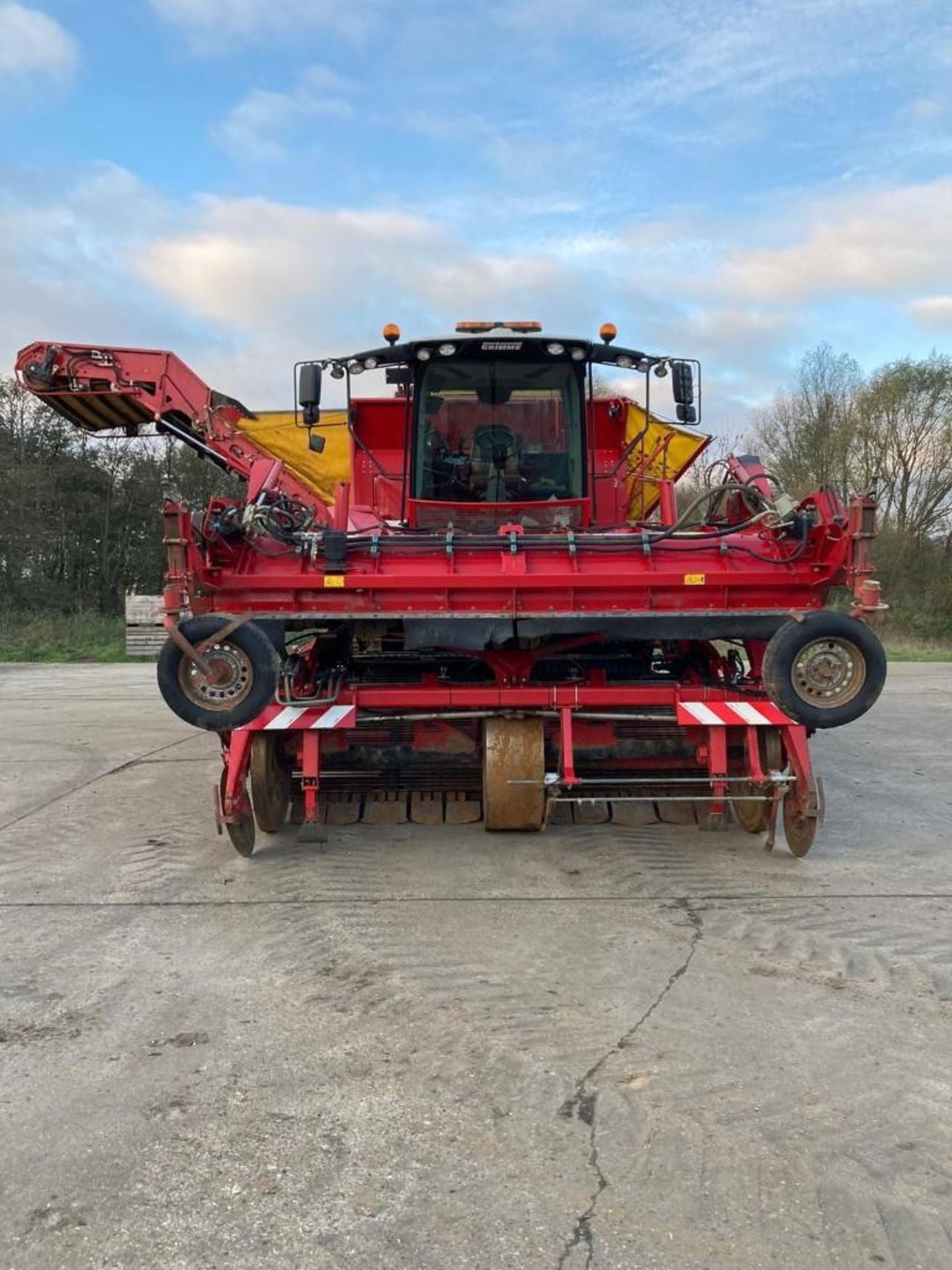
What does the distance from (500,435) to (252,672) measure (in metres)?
2.64

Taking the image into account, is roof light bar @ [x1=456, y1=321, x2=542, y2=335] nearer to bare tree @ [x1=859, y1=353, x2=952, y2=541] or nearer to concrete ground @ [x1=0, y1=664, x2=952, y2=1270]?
concrete ground @ [x1=0, y1=664, x2=952, y2=1270]

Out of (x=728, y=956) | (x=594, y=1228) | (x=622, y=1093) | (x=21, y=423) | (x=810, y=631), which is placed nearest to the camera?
(x=594, y=1228)

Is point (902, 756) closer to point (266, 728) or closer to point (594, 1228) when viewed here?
point (266, 728)

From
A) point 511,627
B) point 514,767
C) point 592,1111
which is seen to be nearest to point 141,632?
point 514,767

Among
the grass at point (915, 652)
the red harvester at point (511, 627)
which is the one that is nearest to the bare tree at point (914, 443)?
the grass at point (915, 652)

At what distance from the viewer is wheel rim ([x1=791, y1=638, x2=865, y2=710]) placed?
494 cm

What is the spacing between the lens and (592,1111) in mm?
2889

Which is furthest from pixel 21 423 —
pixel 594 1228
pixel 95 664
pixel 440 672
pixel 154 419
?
pixel 594 1228

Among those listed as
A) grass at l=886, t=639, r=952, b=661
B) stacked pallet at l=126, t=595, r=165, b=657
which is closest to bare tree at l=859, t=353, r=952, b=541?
grass at l=886, t=639, r=952, b=661

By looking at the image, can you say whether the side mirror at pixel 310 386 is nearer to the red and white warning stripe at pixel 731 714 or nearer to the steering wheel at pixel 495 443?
the steering wheel at pixel 495 443

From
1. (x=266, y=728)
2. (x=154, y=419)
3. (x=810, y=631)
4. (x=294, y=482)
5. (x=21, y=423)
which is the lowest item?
(x=266, y=728)

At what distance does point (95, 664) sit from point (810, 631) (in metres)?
20.1

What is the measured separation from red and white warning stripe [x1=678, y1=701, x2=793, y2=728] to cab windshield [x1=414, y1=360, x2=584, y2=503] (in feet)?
6.40

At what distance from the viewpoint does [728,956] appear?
4.06 m
